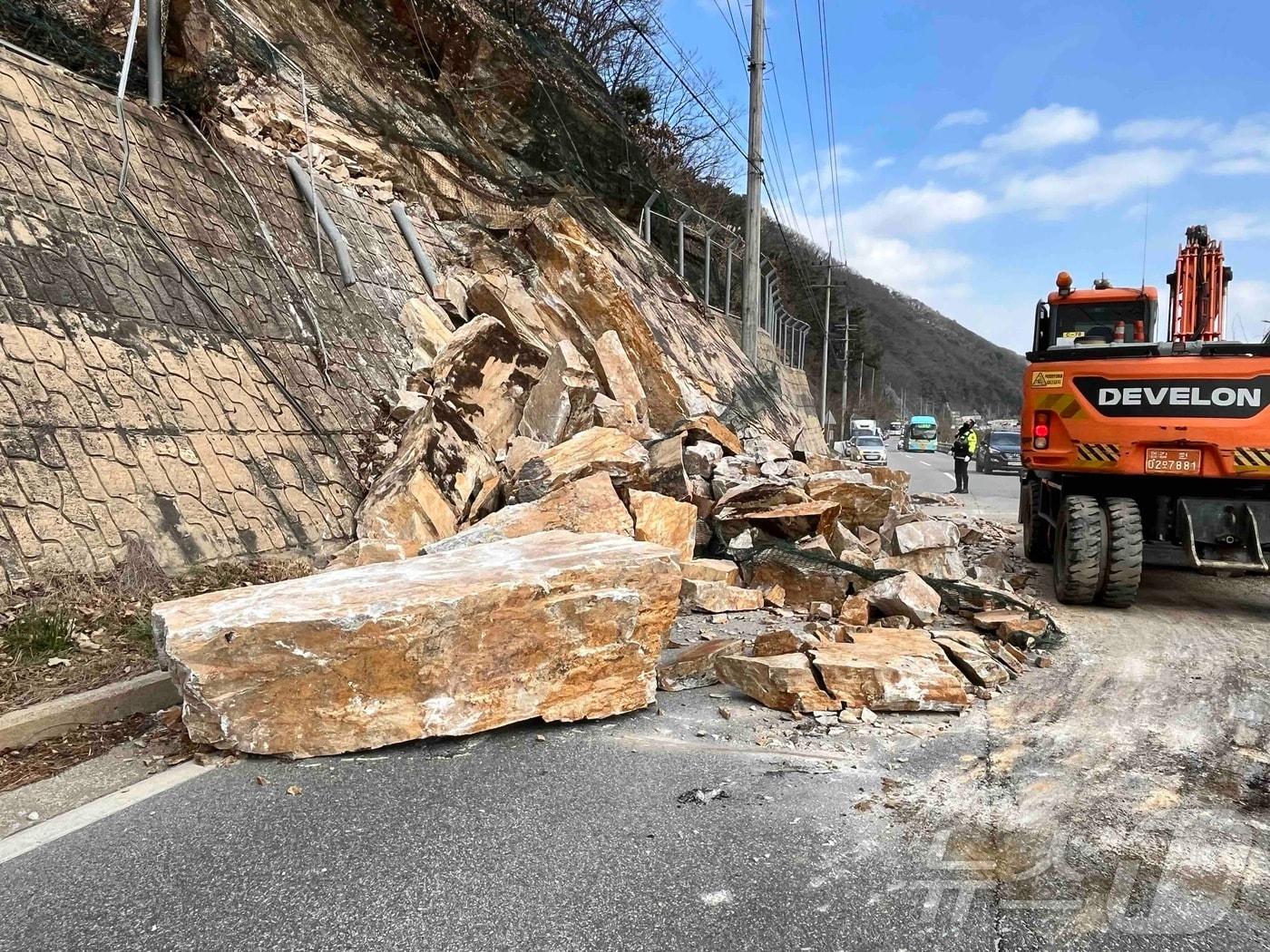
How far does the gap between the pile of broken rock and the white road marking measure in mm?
170

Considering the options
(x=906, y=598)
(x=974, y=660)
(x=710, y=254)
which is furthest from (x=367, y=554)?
(x=710, y=254)

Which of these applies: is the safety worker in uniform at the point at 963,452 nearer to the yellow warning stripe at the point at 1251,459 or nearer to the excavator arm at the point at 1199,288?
the excavator arm at the point at 1199,288

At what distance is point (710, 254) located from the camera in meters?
21.1

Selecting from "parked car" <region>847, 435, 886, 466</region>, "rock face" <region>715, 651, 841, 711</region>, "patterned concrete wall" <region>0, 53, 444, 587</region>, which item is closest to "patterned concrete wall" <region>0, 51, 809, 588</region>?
"patterned concrete wall" <region>0, 53, 444, 587</region>

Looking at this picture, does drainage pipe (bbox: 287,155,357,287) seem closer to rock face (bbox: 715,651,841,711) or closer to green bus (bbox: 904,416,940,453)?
rock face (bbox: 715,651,841,711)

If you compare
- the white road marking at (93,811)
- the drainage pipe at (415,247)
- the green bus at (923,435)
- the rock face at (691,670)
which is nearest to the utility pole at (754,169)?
the drainage pipe at (415,247)

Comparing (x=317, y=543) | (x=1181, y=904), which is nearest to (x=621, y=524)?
(x=317, y=543)

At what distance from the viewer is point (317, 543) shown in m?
6.05

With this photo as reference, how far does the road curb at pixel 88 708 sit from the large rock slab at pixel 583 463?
9.15 ft

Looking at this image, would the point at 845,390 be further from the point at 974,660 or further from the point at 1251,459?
the point at 974,660

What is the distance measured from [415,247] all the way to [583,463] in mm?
5216

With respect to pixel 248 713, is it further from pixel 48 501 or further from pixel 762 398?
pixel 762 398

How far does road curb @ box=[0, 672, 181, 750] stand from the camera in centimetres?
333

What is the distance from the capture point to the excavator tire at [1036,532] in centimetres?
821
